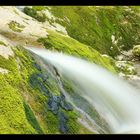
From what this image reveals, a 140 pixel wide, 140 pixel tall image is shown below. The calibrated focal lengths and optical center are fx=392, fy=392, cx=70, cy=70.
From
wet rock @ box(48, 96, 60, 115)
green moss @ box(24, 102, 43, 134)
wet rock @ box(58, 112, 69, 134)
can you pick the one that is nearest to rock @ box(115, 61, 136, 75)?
wet rock @ box(48, 96, 60, 115)

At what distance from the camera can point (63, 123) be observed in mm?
29562

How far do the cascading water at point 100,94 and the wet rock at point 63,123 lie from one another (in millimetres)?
5460

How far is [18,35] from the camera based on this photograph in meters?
46.0

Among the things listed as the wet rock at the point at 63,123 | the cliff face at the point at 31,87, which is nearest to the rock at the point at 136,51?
the cliff face at the point at 31,87

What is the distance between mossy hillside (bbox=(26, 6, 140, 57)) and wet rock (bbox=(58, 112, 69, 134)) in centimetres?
5204

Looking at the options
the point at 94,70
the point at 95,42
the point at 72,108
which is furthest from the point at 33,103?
the point at 95,42

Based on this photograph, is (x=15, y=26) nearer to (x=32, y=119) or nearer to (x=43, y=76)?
(x=43, y=76)

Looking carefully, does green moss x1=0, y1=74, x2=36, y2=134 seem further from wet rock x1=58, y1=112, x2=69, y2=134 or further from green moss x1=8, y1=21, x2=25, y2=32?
green moss x1=8, y1=21, x2=25, y2=32

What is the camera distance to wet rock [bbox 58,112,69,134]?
94.7 feet

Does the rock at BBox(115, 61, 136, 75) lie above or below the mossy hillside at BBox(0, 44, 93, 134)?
below

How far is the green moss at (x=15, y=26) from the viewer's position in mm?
47469

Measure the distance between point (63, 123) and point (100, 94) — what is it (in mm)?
10761

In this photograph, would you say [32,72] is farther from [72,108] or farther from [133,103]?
[133,103]

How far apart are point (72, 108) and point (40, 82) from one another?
3485 millimetres
